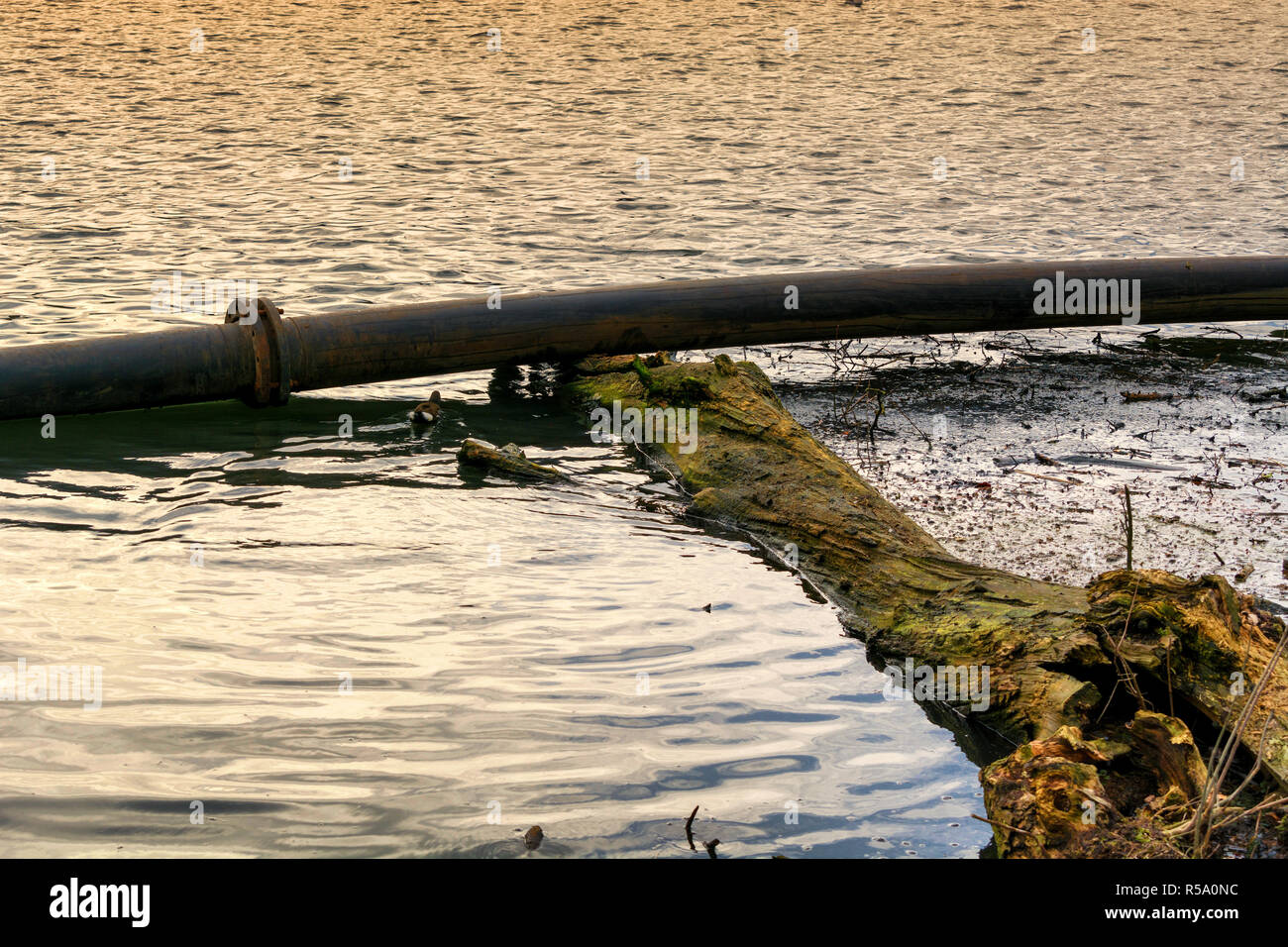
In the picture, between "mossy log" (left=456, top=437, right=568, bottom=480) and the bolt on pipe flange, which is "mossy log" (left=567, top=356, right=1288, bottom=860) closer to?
"mossy log" (left=456, top=437, right=568, bottom=480)

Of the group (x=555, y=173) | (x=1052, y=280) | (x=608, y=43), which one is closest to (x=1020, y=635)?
(x=1052, y=280)

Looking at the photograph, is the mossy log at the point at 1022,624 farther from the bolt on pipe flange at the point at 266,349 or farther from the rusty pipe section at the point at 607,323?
the bolt on pipe flange at the point at 266,349

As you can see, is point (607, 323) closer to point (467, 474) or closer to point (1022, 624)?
point (467, 474)

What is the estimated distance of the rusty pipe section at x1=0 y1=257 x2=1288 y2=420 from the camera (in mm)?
6805

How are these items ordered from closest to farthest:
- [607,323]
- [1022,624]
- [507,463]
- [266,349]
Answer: [1022,624]
[507,463]
[266,349]
[607,323]

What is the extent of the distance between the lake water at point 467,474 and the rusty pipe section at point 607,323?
0.32 metres

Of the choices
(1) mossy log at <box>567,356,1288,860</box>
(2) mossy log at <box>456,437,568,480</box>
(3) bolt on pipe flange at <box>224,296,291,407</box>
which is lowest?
(1) mossy log at <box>567,356,1288,860</box>

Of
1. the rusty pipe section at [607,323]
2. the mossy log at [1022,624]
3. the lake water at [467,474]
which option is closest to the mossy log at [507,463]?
the lake water at [467,474]

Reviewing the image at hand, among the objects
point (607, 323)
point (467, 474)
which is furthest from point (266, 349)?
point (607, 323)

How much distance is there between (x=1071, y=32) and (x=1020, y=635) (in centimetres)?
2202

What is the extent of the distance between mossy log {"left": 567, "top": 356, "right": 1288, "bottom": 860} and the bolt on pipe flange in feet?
8.44

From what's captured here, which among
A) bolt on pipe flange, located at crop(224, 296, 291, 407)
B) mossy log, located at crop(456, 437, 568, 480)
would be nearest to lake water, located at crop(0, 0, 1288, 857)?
mossy log, located at crop(456, 437, 568, 480)

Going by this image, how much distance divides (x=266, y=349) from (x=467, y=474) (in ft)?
4.60

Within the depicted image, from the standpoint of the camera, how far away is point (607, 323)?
7.71 meters
